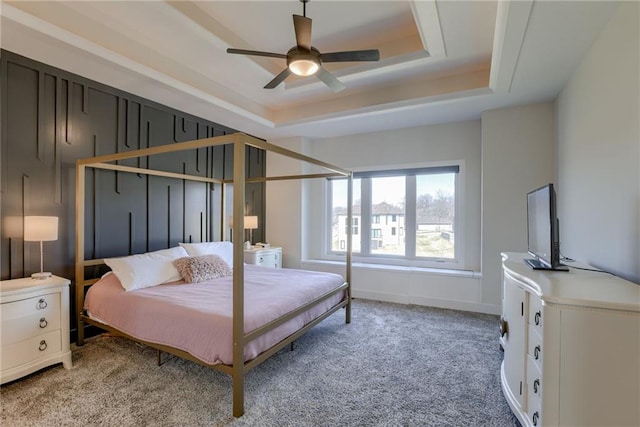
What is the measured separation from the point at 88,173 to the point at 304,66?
7.99 feet

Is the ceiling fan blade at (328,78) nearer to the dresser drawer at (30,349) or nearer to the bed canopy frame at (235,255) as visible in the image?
the bed canopy frame at (235,255)

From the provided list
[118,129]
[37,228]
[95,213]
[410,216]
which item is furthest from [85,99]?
[410,216]

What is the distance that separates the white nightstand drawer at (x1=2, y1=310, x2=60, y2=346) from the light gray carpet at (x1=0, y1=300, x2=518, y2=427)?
0.35 metres

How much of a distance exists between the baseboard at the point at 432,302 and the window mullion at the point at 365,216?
29.6 inches

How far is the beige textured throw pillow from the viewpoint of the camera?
9.85ft

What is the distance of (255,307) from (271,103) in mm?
3151

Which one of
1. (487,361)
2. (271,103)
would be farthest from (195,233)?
(487,361)

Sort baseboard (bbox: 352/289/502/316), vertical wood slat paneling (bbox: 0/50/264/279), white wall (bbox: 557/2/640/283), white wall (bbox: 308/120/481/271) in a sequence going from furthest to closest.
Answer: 1. white wall (bbox: 308/120/481/271)
2. baseboard (bbox: 352/289/502/316)
3. vertical wood slat paneling (bbox: 0/50/264/279)
4. white wall (bbox: 557/2/640/283)

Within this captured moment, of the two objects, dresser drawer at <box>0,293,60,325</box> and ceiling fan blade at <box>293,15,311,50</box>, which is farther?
dresser drawer at <box>0,293,60,325</box>

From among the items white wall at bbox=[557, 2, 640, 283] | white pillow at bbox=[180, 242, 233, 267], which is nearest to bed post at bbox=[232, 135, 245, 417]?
white pillow at bbox=[180, 242, 233, 267]

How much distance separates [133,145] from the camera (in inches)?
130

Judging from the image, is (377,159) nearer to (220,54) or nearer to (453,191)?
(453,191)

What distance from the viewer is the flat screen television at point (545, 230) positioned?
1.82 metres

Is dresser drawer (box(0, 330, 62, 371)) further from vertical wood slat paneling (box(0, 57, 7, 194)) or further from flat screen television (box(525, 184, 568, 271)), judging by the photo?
flat screen television (box(525, 184, 568, 271))
